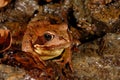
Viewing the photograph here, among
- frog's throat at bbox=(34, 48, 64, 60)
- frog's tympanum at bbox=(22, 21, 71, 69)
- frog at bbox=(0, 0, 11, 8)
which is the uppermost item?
frog at bbox=(0, 0, 11, 8)

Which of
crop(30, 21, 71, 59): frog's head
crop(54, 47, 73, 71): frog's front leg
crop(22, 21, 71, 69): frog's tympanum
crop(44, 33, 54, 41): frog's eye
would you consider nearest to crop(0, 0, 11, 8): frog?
crop(22, 21, 71, 69): frog's tympanum

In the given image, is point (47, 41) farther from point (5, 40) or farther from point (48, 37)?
point (5, 40)

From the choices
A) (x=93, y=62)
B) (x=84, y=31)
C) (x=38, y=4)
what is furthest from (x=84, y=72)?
(x=38, y=4)

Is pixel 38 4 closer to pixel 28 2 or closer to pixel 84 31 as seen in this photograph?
pixel 28 2

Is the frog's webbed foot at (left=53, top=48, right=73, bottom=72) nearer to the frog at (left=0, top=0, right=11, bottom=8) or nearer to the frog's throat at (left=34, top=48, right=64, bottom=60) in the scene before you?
the frog's throat at (left=34, top=48, right=64, bottom=60)

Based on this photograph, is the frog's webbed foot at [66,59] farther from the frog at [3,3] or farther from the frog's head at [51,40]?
the frog at [3,3]

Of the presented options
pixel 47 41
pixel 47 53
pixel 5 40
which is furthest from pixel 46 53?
pixel 5 40

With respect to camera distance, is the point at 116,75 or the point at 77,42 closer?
the point at 116,75

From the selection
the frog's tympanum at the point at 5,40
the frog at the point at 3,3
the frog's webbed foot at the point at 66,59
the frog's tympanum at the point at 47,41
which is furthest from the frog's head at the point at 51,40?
the frog at the point at 3,3
